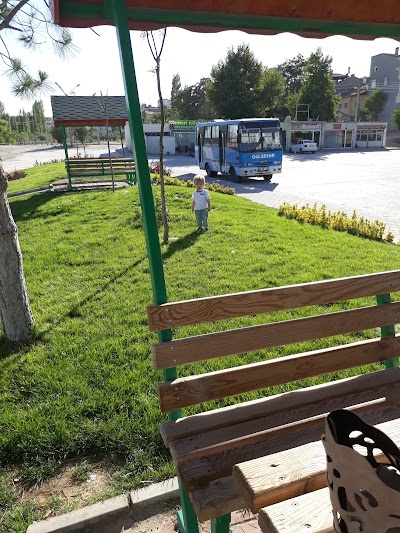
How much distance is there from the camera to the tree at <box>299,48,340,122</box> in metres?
47.9

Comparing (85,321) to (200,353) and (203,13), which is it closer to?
(200,353)

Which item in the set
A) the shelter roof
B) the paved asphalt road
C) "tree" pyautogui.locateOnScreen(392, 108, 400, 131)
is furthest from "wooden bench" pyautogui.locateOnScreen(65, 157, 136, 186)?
"tree" pyautogui.locateOnScreen(392, 108, 400, 131)

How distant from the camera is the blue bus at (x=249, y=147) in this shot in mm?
17828

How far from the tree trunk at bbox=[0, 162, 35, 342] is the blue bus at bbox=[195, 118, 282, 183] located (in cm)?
1489

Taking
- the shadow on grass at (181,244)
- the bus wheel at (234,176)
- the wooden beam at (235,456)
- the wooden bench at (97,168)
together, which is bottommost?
the bus wheel at (234,176)

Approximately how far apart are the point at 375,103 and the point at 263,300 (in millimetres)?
57517

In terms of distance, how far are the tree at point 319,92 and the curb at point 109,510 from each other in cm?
5082

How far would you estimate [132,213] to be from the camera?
31.5 feet

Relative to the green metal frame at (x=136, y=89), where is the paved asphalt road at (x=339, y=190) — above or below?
below

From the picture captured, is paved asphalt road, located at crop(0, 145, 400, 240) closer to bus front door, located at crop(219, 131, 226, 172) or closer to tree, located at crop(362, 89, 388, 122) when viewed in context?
bus front door, located at crop(219, 131, 226, 172)

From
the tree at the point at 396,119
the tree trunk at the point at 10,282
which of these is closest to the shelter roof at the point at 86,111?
the tree trunk at the point at 10,282

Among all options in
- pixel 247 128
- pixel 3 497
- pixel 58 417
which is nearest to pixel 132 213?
pixel 58 417

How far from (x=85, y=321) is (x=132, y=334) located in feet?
2.14

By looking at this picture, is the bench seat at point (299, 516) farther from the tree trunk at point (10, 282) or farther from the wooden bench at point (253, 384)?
the tree trunk at point (10, 282)
